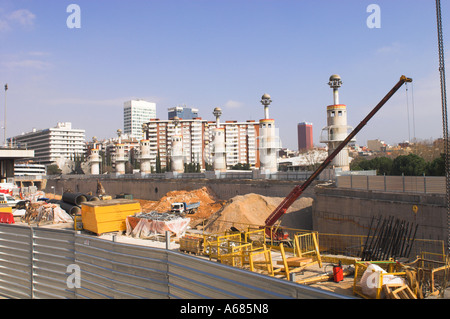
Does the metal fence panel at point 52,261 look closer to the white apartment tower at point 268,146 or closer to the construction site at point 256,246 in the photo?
the construction site at point 256,246

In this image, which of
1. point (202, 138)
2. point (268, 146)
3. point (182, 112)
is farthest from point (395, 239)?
point (182, 112)

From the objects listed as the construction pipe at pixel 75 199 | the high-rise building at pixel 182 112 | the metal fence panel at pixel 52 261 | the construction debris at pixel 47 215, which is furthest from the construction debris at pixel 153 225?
the high-rise building at pixel 182 112

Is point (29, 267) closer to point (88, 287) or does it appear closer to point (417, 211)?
point (88, 287)

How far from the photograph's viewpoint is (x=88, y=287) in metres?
6.46

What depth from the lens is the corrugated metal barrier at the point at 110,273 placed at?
431 centimetres

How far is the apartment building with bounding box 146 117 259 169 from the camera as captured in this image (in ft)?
397

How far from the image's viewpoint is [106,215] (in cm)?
1272

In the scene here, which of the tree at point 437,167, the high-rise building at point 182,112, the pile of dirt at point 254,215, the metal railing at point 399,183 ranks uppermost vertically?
the high-rise building at point 182,112

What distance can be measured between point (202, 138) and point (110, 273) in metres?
121

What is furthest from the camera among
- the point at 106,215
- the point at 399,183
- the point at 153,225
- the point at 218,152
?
the point at 218,152

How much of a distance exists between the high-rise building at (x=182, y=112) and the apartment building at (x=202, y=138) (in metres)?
50.2

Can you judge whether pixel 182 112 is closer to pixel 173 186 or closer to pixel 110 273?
pixel 173 186
